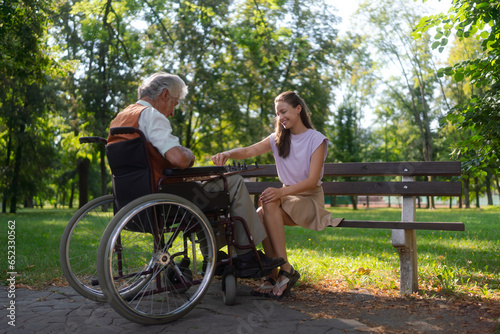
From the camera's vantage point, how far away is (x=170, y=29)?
57.9 feet

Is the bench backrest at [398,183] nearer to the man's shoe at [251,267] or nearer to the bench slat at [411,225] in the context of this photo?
the bench slat at [411,225]

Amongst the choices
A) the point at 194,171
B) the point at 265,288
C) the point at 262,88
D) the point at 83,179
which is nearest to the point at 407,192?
the point at 265,288

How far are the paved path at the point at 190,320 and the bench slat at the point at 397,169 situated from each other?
140cm

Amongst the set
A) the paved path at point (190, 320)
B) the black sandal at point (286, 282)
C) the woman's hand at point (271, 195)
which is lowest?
the paved path at point (190, 320)

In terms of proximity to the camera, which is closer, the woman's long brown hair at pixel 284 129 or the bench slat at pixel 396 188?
the bench slat at pixel 396 188

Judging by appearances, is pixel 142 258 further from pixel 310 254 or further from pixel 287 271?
pixel 310 254

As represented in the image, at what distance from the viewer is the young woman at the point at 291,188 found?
3.97 m

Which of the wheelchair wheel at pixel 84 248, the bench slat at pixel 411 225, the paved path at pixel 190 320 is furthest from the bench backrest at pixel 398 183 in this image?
the wheelchair wheel at pixel 84 248

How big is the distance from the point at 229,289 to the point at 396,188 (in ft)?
5.35

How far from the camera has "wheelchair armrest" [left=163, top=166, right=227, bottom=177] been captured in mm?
3266

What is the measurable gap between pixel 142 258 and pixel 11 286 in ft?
4.90

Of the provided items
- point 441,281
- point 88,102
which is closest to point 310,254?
point 441,281

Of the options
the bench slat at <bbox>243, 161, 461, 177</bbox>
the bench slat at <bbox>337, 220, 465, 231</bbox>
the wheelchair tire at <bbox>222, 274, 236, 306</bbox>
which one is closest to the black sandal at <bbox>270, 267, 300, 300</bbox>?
the wheelchair tire at <bbox>222, 274, 236, 306</bbox>

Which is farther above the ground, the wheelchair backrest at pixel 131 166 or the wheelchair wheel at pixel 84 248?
the wheelchair backrest at pixel 131 166
